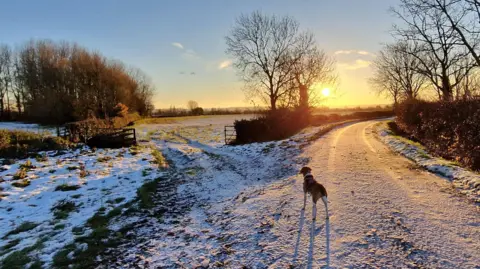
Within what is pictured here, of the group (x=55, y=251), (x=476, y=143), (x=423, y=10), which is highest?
(x=423, y=10)

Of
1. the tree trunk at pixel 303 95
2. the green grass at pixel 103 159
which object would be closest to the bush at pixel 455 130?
the green grass at pixel 103 159

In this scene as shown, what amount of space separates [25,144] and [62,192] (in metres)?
7.71

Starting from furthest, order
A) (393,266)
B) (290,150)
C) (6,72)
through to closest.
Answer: (6,72), (290,150), (393,266)

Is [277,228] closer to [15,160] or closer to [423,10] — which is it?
[15,160]

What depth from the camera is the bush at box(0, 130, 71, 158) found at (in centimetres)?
1307

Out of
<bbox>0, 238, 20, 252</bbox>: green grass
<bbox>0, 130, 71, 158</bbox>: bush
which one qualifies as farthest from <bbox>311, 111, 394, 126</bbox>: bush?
<bbox>0, 238, 20, 252</bbox>: green grass

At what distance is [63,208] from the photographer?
25.6 feet

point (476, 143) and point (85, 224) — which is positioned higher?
point (476, 143)

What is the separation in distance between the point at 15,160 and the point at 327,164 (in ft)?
46.7

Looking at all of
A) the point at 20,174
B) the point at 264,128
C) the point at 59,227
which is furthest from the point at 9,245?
the point at 264,128

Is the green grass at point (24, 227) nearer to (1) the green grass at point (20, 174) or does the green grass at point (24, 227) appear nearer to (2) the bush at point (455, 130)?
(1) the green grass at point (20, 174)

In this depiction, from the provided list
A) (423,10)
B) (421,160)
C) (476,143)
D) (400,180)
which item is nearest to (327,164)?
(400,180)

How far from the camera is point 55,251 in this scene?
5379 millimetres

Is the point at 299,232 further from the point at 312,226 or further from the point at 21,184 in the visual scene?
the point at 21,184
